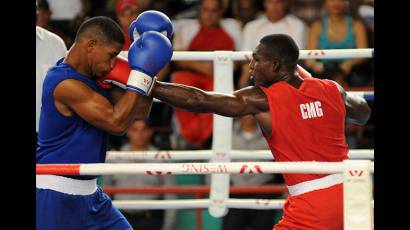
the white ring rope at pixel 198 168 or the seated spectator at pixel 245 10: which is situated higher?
the seated spectator at pixel 245 10

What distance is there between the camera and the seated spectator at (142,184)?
6026 mm

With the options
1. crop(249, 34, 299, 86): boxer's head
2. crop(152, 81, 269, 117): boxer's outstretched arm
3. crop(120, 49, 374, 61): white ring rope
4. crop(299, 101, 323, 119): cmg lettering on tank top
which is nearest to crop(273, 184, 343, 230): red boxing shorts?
crop(299, 101, 323, 119): cmg lettering on tank top

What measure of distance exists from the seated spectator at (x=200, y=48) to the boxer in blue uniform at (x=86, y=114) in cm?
267

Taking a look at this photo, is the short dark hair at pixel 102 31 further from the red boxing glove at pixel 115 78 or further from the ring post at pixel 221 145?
the ring post at pixel 221 145

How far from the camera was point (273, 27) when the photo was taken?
638 cm

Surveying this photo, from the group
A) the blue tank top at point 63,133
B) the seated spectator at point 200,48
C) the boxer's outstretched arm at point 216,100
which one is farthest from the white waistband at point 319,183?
the seated spectator at point 200,48

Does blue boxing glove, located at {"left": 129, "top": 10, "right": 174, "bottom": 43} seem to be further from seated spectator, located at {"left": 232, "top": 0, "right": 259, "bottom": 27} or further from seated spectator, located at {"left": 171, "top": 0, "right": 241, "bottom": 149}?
seated spectator, located at {"left": 232, "top": 0, "right": 259, "bottom": 27}

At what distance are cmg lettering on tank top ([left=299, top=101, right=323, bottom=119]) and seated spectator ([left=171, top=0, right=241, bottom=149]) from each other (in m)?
2.67

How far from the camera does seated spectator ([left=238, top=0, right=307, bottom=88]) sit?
632cm

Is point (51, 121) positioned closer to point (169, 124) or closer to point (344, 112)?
point (344, 112)

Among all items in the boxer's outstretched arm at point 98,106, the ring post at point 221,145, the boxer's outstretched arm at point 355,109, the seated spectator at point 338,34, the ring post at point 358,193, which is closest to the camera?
the ring post at point 358,193

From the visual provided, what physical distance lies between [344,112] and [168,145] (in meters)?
2.76
